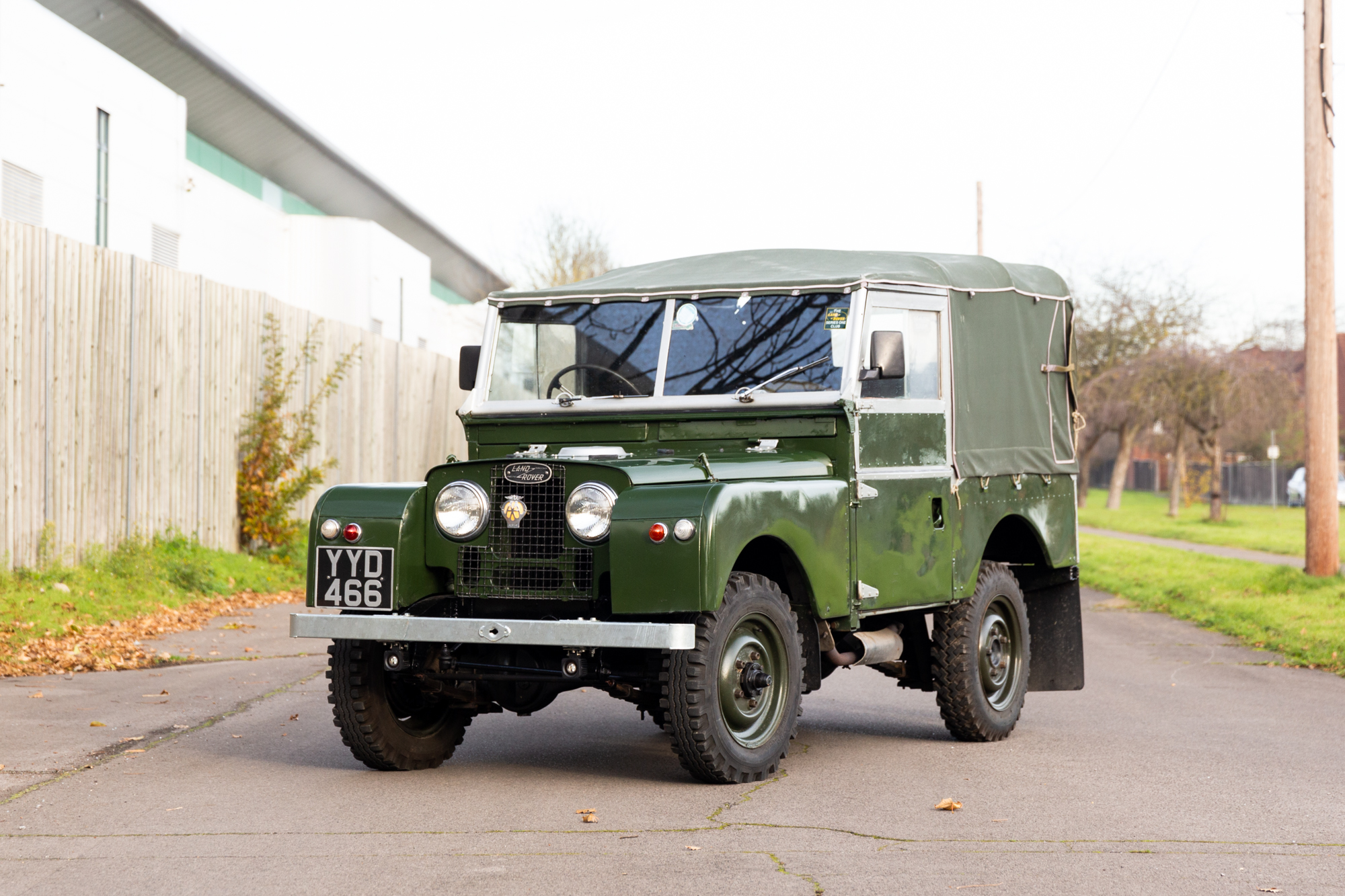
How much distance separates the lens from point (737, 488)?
264 inches

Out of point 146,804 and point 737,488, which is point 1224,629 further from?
point 146,804

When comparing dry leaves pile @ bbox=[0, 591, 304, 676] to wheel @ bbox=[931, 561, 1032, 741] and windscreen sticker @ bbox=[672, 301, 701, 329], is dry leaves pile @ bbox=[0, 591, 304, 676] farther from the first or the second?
wheel @ bbox=[931, 561, 1032, 741]

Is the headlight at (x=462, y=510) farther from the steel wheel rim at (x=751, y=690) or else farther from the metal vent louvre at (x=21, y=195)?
the metal vent louvre at (x=21, y=195)

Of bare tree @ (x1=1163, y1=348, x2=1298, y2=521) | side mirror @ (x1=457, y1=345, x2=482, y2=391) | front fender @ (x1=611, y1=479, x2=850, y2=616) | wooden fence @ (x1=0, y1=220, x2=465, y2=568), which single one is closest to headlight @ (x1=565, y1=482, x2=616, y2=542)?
front fender @ (x1=611, y1=479, x2=850, y2=616)

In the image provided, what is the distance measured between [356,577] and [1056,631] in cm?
472

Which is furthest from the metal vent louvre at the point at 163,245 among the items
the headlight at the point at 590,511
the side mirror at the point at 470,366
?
the headlight at the point at 590,511

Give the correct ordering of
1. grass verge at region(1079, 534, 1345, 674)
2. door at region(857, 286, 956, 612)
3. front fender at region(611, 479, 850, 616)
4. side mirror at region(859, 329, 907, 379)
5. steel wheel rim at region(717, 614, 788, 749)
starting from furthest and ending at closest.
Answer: grass verge at region(1079, 534, 1345, 674)
door at region(857, 286, 956, 612)
side mirror at region(859, 329, 907, 379)
steel wheel rim at region(717, 614, 788, 749)
front fender at region(611, 479, 850, 616)

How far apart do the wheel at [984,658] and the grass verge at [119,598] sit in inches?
228

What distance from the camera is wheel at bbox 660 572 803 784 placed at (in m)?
6.62

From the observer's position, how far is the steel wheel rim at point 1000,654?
8.88 meters

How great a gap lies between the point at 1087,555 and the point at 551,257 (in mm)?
24878

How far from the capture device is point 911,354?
832 centimetres

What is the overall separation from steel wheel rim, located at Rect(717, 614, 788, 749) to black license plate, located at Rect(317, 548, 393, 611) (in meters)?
1.59

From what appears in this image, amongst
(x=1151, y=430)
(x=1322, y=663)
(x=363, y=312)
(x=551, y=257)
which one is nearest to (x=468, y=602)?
(x=1322, y=663)
